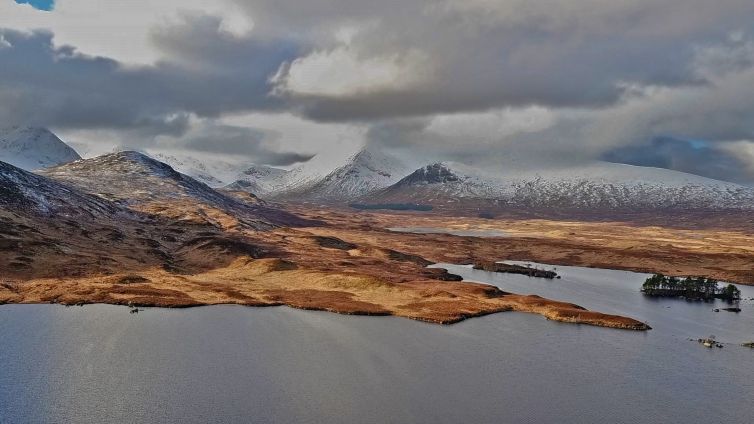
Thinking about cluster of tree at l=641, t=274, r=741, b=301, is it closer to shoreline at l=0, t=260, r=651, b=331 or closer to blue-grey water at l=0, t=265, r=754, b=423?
blue-grey water at l=0, t=265, r=754, b=423

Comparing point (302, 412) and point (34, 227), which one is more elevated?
point (34, 227)

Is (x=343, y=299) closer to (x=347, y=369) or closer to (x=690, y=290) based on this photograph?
(x=347, y=369)

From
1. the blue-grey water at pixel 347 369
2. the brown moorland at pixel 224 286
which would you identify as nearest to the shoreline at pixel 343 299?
the brown moorland at pixel 224 286

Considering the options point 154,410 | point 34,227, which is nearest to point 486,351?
point 154,410

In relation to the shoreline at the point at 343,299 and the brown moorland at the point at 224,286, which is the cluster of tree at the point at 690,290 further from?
the brown moorland at the point at 224,286

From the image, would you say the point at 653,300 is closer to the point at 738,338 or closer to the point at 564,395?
the point at 738,338

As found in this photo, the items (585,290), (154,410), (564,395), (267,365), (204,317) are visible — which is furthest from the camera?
(585,290)
